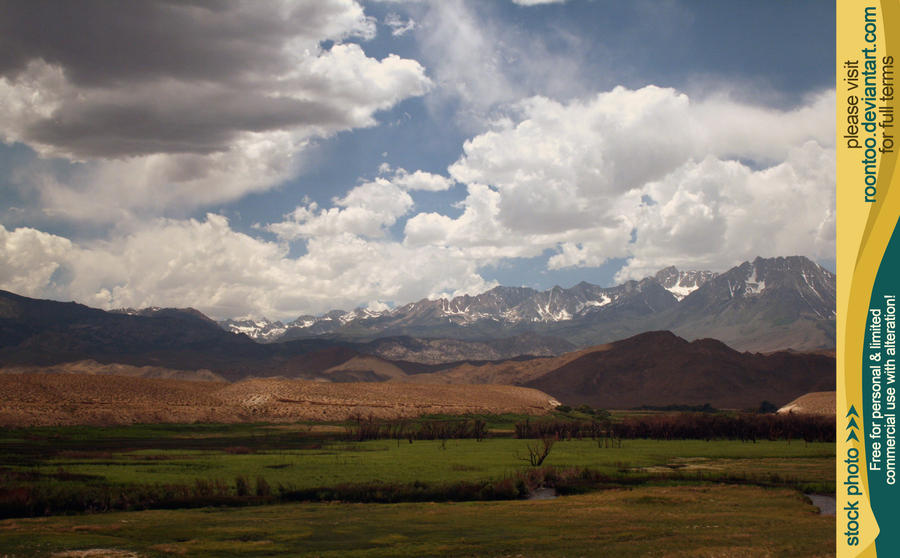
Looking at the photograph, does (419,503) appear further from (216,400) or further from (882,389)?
(216,400)

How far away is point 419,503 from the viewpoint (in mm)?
49719

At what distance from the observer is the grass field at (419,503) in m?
32.5

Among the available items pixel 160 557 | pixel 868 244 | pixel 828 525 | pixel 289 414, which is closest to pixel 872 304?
pixel 868 244

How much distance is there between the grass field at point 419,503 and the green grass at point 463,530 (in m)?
0.12

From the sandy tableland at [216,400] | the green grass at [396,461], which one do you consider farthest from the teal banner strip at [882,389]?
the sandy tableland at [216,400]

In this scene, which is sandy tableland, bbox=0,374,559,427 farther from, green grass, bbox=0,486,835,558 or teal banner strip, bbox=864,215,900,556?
teal banner strip, bbox=864,215,900,556

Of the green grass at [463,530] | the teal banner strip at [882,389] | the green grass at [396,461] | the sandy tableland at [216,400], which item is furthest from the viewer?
the sandy tableland at [216,400]

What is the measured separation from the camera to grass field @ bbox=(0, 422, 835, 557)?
107 feet

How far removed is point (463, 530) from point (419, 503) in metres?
12.8

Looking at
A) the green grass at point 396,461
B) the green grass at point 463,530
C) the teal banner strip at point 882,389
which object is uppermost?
the teal banner strip at point 882,389

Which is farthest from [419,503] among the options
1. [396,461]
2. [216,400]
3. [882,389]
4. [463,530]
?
[216,400]

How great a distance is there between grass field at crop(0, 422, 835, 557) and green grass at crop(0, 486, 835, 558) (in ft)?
0.39

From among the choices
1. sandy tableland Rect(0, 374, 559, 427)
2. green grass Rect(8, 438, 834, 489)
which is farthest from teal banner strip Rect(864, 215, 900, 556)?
sandy tableland Rect(0, 374, 559, 427)

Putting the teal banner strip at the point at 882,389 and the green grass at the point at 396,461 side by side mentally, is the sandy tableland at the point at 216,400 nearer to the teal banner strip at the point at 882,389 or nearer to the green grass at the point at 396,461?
the green grass at the point at 396,461
